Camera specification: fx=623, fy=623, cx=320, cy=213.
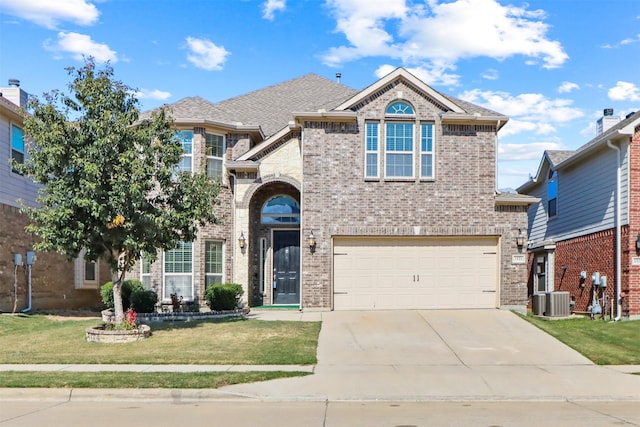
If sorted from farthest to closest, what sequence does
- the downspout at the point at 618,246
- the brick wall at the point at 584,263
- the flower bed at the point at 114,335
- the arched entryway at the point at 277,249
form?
the arched entryway at the point at 277,249, the brick wall at the point at 584,263, the downspout at the point at 618,246, the flower bed at the point at 114,335

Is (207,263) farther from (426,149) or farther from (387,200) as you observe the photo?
(426,149)

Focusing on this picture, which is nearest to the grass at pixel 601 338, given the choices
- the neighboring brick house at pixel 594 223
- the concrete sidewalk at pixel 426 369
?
the concrete sidewalk at pixel 426 369

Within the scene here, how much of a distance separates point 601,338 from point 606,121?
39.1 ft

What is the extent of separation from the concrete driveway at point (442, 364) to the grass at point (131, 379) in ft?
1.22

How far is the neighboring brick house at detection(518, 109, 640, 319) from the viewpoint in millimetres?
18219

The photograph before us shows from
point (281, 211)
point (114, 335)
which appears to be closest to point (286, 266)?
point (281, 211)

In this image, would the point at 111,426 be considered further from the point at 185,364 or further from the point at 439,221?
the point at 439,221

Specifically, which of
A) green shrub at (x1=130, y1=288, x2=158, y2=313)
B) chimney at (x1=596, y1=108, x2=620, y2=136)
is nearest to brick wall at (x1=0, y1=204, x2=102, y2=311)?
green shrub at (x1=130, y1=288, x2=158, y2=313)

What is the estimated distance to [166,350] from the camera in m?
13.2

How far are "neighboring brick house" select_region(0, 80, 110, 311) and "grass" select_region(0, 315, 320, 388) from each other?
242 centimetres

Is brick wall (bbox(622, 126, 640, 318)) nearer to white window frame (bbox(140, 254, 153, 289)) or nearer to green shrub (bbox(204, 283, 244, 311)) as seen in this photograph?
green shrub (bbox(204, 283, 244, 311))

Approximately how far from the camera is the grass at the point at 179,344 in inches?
484

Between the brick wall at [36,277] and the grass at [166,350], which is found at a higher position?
the brick wall at [36,277]

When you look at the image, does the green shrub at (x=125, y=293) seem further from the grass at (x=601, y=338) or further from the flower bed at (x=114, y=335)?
the grass at (x=601, y=338)
